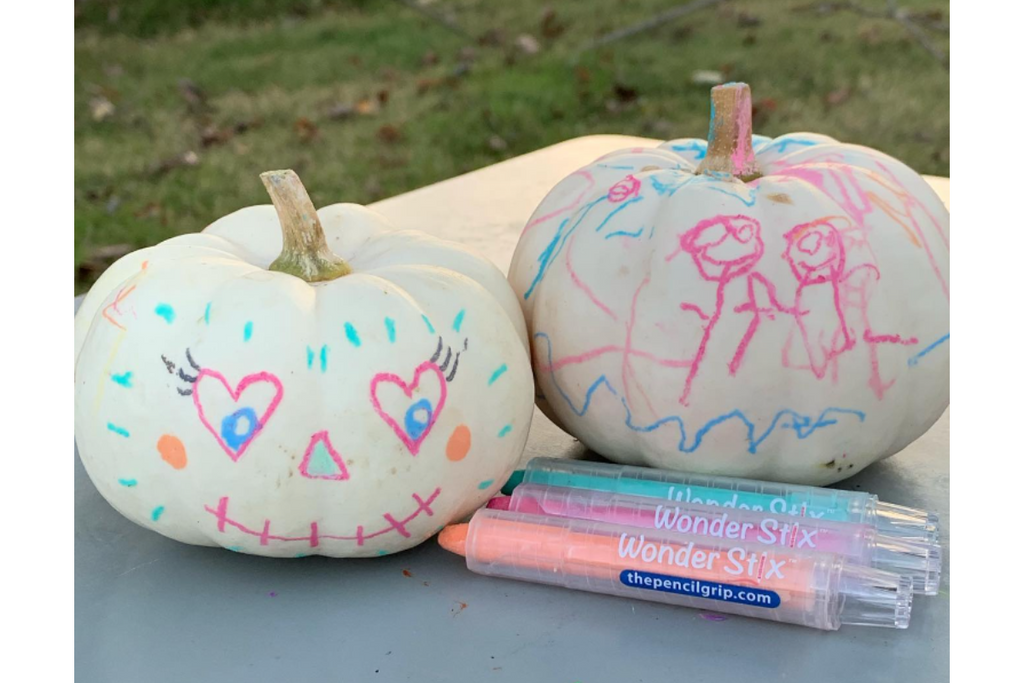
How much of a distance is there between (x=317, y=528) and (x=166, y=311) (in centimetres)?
27

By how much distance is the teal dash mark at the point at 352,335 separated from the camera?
119 centimetres

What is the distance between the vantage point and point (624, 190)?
142 centimetres

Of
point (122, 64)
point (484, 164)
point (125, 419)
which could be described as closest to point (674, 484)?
point (125, 419)

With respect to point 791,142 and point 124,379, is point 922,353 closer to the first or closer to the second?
point 791,142

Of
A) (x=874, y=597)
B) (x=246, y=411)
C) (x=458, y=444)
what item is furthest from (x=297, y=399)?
(x=874, y=597)

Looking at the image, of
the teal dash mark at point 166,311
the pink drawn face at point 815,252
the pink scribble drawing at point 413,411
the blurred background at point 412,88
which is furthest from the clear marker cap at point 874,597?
the blurred background at point 412,88

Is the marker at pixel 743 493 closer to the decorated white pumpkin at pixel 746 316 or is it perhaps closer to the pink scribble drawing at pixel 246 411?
the decorated white pumpkin at pixel 746 316

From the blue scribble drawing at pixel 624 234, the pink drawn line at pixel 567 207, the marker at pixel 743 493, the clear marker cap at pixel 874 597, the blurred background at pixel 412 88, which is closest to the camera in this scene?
the clear marker cap at pixel 874 597

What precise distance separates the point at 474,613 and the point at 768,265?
49cm

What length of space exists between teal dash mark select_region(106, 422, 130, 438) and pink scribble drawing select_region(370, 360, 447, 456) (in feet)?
0.83

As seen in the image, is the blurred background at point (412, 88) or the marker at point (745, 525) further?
the blurred background at point (412, 88)

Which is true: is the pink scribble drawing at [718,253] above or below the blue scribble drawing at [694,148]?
below

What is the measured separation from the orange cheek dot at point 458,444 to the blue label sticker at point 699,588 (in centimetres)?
20

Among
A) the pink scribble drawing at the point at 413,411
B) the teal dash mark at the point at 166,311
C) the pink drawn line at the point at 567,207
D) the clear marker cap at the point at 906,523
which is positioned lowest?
the clear marker cap at the point at 906,523
